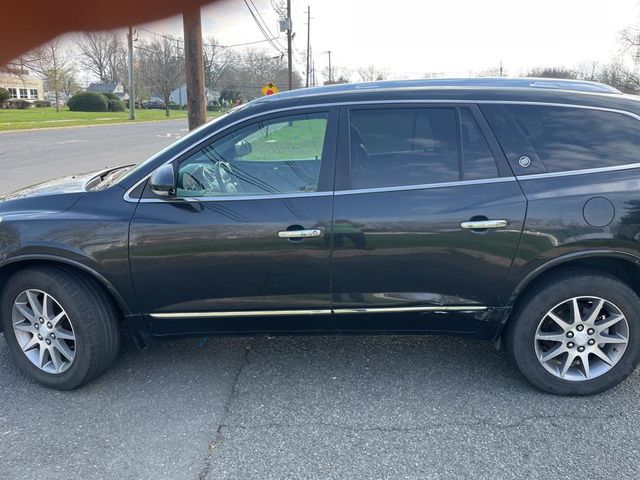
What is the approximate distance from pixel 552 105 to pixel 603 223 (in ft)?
2.44

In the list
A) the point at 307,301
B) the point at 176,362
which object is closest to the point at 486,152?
the point at 307,301

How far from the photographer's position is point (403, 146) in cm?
311

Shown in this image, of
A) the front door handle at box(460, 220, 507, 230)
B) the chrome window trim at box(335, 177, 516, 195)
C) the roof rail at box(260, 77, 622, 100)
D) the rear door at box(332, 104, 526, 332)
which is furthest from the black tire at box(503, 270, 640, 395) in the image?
the roof rail at box(260, 77, 622, 100)

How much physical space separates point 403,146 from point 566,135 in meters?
0.94

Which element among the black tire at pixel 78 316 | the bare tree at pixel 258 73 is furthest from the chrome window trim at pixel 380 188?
the bare tree at pixel 258 73

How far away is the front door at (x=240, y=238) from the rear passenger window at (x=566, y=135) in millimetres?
1033

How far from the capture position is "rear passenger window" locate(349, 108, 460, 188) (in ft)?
9.98

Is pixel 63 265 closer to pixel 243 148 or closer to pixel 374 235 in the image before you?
pixel 243 148

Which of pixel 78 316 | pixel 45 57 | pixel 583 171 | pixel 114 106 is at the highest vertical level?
pixel 114 106

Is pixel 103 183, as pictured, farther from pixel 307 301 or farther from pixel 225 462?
pixel 225 462

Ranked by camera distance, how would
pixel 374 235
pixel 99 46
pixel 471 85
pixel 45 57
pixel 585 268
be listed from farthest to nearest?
Answer: 1. pixel 471 85
2. pixel 585 268
3. pixel 374 235
4. pixel 99 46
5. pixel 45 57

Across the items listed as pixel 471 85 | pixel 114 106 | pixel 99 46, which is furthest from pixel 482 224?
pixel 114 106

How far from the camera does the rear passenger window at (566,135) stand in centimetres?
300

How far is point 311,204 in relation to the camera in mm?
3014
